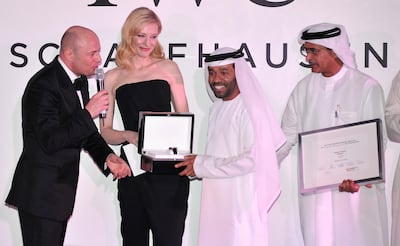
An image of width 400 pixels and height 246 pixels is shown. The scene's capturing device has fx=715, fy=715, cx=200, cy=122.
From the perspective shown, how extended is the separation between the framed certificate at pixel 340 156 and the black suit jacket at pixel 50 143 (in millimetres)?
1566

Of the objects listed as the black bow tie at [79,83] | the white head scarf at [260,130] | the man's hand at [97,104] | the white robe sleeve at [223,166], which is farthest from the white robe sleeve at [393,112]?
the black bow tie at [79,83]

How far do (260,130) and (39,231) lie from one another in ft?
5.46

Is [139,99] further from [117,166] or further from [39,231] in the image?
[39,231]

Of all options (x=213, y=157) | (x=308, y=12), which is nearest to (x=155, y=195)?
(x=213, y=157)

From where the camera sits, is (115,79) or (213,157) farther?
(115,79)

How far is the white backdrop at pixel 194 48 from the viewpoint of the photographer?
586 cm

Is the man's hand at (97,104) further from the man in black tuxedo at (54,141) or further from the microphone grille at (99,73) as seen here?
the microphone grille at (99,73)

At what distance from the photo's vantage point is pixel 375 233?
5.21 metres

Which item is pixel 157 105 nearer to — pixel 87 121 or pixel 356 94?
pixel 87 121

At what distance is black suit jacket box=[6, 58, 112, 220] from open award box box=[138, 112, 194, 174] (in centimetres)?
47

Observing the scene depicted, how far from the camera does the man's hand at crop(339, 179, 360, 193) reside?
5.04 meters

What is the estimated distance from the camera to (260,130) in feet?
16.5

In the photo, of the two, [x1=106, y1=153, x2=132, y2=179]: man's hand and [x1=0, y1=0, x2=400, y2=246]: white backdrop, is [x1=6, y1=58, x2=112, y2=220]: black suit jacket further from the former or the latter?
[x1=0, y1=0, x2=400, y2=246]: white backdrop

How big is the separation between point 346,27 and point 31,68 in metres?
2.63
